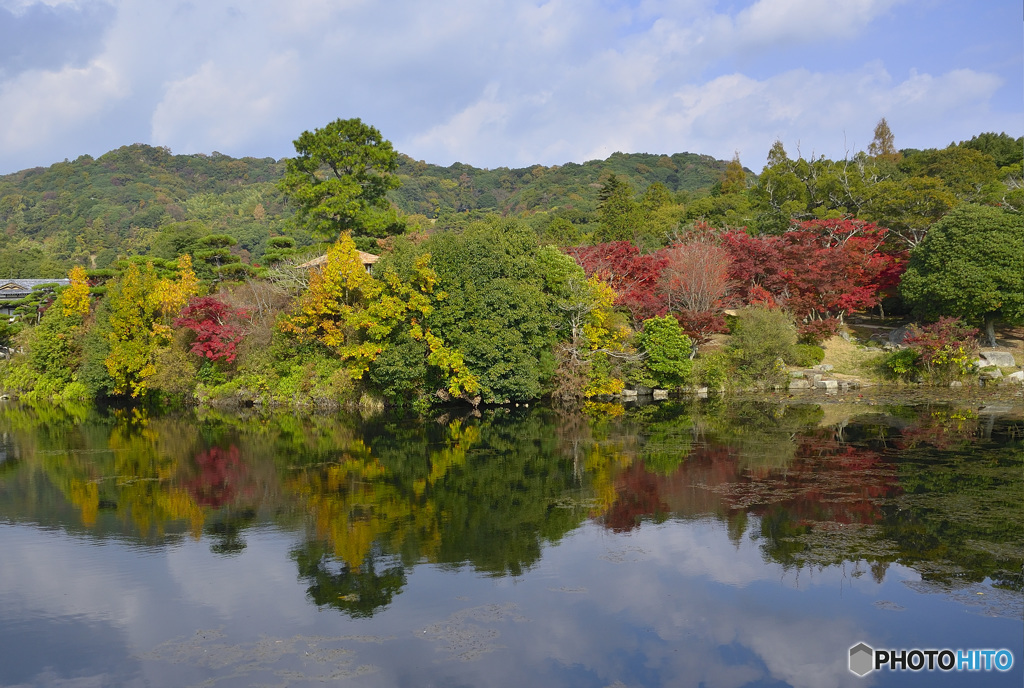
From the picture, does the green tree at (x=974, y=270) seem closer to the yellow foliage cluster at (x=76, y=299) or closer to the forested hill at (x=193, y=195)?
the yellow foliage cluster at (x=76, y=299)

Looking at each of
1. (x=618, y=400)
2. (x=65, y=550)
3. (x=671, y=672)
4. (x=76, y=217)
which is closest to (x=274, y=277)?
(x=618, y=400)

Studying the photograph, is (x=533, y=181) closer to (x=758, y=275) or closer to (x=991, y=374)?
(x=758, y=275)

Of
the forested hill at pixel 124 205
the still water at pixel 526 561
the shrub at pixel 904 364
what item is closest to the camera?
the still water at pixel 526 561

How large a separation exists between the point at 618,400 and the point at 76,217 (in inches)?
3462

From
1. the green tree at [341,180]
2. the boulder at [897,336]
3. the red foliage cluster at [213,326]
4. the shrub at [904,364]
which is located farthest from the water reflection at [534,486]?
the green tree at [341,180]

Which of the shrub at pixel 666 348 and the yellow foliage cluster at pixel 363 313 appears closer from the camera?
the yellow foliage cluster at pixel 363 313

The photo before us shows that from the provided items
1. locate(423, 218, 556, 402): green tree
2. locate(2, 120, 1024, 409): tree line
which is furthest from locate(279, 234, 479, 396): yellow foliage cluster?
locate(423, 218, 556, 402): green tree

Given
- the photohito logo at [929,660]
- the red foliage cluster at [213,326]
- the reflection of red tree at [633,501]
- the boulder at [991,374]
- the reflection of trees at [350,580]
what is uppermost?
the red foliage cluster at [213,326]

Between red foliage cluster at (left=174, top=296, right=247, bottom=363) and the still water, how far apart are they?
956 cm

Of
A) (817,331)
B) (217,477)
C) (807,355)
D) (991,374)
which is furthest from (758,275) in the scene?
(217,477)

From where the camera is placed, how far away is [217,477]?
16.9 m

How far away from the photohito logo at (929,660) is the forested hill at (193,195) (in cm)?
6121

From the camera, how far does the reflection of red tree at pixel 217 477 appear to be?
595 inches

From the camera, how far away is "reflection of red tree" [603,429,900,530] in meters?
12.5
